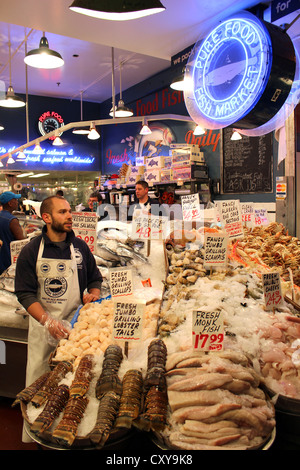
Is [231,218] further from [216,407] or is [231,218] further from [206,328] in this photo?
[216,407]

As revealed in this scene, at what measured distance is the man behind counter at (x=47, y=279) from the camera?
2.54 m

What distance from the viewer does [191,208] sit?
371cm

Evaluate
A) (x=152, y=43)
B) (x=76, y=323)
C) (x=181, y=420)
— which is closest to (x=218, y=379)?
(x=181, y=420)

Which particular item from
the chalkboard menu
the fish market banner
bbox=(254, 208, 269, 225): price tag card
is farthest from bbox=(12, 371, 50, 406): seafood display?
the fish market banner

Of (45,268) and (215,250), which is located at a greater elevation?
(215,250)

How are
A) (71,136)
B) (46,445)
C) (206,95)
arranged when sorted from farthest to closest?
(71,136) → (206,95) → (46,445)

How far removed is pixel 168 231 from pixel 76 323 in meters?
1.48

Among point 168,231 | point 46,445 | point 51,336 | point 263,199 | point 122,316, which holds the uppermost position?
point 263,199

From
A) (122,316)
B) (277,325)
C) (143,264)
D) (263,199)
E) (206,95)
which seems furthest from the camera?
(263,199)

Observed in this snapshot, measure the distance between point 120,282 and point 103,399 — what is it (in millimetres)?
766

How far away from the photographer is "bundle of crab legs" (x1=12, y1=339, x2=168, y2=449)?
Answer: 1.42m

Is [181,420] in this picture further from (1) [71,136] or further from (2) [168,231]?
(1) [71,136]

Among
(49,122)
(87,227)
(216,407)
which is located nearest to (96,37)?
(87,227)

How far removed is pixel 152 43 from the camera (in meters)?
7.03
